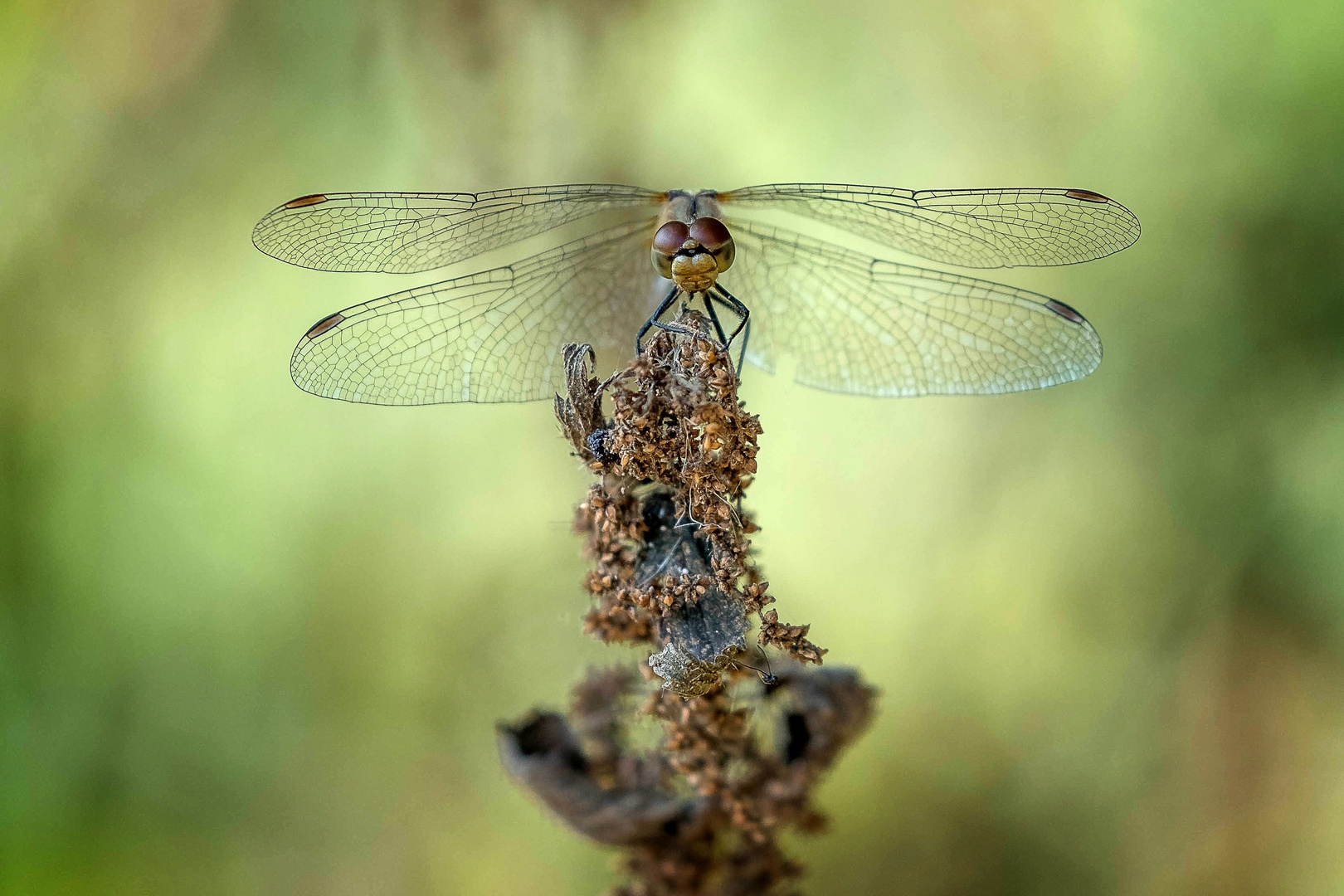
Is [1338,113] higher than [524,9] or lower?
lower

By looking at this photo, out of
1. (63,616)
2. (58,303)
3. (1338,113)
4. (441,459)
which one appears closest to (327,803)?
(63,616)

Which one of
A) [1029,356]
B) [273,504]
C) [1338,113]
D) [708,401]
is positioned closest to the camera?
[708,401]

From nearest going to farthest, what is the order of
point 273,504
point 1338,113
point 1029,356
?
point 1029,356
point 1338,113
point 273,504

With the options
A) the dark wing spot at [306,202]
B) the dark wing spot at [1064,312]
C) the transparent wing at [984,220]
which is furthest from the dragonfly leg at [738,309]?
the dark wing spot at [306,202]

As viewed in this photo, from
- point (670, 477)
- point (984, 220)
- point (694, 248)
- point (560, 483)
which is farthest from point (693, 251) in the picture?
point (560, 483)

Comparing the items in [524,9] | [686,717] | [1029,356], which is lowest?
[686,717]

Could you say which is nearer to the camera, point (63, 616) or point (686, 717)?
point (686, 717)

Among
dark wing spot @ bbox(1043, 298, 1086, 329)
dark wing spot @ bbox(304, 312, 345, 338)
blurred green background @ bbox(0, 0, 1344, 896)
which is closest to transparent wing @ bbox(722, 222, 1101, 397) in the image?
dark wing spot @ bbox(1043, 298, 1086, 329)

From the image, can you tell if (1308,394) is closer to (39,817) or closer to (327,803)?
(327,803)
